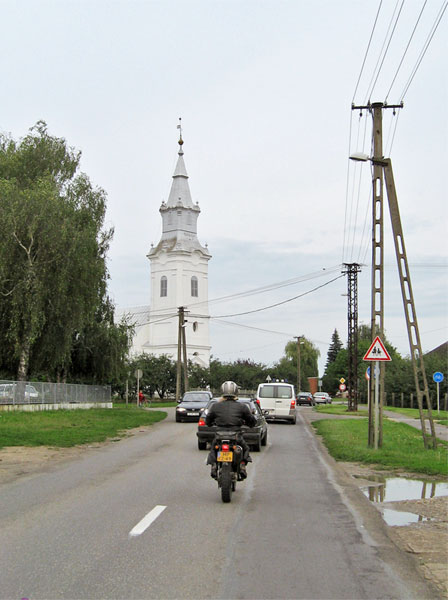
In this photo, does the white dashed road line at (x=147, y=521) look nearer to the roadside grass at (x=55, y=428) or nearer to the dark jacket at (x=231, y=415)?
the dark jacket at (x=231, y=415)

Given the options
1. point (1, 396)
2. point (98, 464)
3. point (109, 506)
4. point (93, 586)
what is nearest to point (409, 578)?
point (93, 586)

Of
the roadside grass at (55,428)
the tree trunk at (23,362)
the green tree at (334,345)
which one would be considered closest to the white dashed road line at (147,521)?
the roadside grass at (55,428)

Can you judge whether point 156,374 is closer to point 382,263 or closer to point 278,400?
point 278,400

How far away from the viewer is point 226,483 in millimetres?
9812

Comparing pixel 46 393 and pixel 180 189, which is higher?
pixel 180 189

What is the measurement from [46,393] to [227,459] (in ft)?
88.1

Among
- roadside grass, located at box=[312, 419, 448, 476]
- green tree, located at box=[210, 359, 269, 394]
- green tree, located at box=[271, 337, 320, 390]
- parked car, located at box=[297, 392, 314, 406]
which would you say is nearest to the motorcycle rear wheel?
roadside grass, located at box=[312, 419, 448, 476]

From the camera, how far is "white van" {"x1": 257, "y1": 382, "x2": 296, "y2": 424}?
31.9 metres

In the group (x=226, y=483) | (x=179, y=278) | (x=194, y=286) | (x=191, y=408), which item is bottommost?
(x=226, y=483)

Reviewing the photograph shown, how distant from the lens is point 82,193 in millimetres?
38500

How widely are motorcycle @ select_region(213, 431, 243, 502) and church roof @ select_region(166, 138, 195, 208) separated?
266ft

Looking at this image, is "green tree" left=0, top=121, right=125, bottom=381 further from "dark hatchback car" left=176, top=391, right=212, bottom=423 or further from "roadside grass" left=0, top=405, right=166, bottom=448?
"dark hatchback car" left=176, top=391, right=212, bottom=423

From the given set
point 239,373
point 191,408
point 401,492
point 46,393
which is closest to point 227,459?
point 401,492

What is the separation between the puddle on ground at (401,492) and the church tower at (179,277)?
3045 inches
